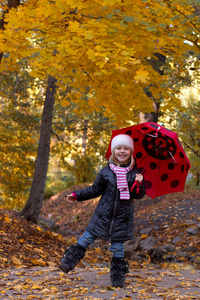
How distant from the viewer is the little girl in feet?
12.4

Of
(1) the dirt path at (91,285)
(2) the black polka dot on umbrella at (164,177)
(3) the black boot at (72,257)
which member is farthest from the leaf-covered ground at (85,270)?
(2) the black polka dot on umbrella at (164,177)

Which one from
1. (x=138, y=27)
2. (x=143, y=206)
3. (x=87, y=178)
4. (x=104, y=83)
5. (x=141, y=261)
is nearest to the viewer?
(x=138, y=27)

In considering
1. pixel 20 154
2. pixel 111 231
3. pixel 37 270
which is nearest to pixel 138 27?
pixel 111 231

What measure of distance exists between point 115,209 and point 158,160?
A: 0.97 metres

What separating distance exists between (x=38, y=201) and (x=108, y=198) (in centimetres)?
444

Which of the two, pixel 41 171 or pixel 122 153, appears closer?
pixel 122 153

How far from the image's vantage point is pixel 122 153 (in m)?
3.97

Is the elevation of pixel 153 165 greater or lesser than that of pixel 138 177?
greater

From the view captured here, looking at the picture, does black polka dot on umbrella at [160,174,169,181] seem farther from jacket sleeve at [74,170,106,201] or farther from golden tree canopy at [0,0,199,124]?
golden tree canopy at [0,0,199,124]

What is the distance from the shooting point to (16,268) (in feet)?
15.5

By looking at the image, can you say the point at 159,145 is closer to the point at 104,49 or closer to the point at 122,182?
the point at 122,182

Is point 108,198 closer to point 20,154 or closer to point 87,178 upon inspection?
point 20,154

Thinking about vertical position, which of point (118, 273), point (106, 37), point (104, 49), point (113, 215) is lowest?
point (118, 273)

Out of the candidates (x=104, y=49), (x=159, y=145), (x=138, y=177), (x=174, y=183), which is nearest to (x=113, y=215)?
(x=138, y=177)
